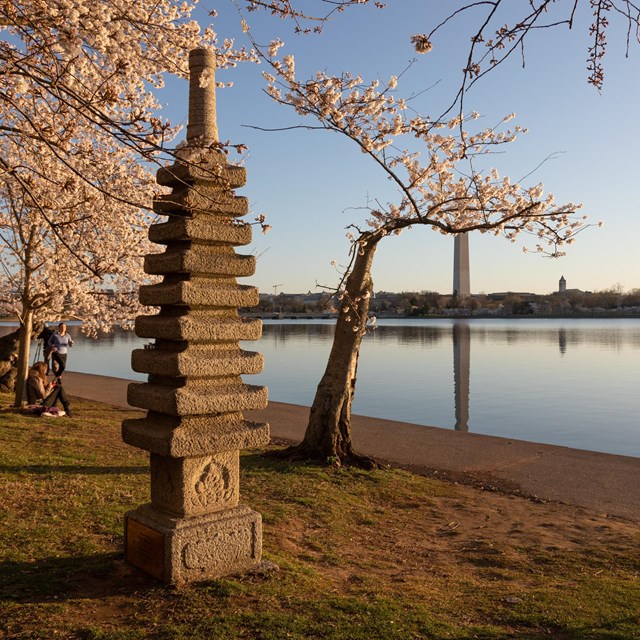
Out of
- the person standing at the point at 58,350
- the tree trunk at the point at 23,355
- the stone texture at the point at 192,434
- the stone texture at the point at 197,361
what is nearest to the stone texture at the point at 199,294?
the stone texture at the point at 197,361

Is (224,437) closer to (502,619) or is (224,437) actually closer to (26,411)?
(502,619)

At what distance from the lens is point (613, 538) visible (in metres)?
8.11

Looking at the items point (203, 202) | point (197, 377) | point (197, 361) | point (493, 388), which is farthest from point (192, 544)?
point (493, 388)

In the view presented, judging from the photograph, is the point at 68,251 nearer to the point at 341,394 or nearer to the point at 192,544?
the point at 341,394

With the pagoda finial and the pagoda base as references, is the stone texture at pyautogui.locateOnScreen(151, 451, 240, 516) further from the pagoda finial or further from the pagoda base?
the pagoda finial

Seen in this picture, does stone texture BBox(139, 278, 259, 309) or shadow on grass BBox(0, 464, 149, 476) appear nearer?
stone texture BBox(139, 278, 259, 309)

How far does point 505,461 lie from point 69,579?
8.79 meters

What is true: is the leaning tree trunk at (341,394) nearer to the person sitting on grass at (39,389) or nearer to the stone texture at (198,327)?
the stone texture at (198,327)

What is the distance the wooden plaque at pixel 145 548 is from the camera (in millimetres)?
5317

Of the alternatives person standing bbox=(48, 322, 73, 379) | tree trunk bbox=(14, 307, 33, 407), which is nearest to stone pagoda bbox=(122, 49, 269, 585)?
tree trunk bbox=(14, 307, 33, 407)

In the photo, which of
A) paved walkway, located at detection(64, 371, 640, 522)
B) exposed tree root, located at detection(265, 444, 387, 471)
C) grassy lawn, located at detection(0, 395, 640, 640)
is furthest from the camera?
exposed tree root, located at detection(265, 444, 387, 471)

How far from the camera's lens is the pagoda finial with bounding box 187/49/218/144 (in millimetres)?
5691

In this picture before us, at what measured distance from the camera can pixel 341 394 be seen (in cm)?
1116

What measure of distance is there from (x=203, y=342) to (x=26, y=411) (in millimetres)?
9907
